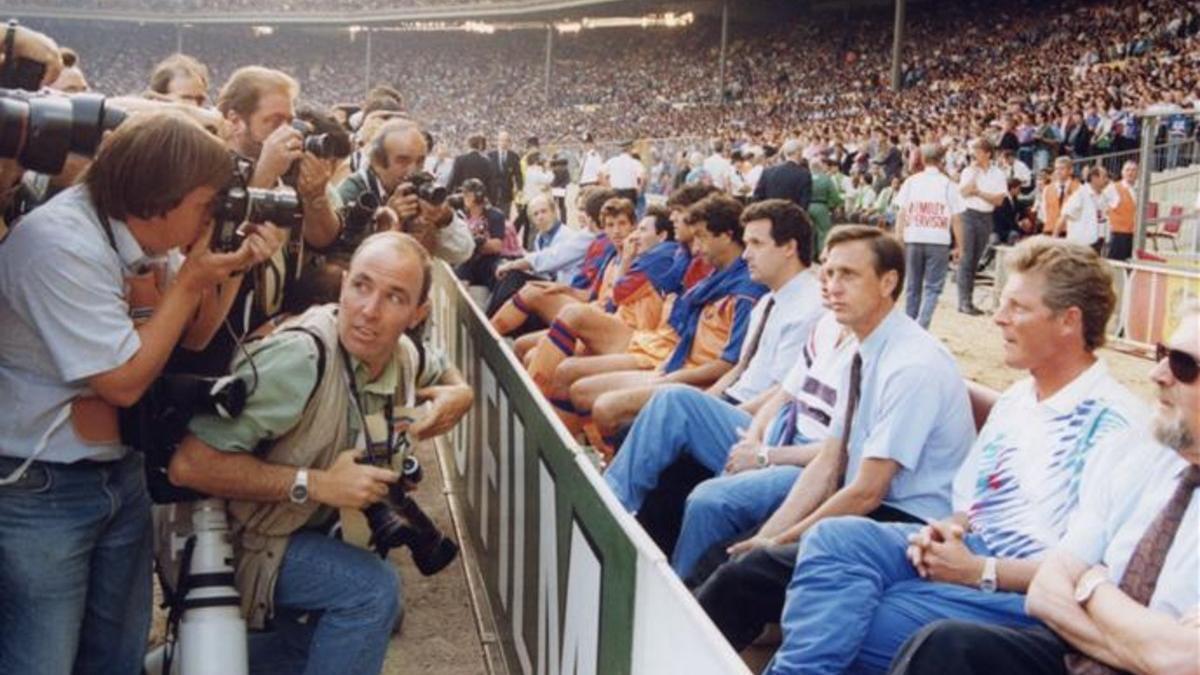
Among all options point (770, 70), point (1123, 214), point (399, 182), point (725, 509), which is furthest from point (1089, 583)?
point (770, 70)

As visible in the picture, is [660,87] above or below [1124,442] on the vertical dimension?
above

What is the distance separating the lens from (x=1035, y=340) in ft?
9.27

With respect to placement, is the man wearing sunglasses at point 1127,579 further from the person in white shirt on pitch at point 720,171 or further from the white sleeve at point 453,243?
the person in white shirt on pitch at point 720,171

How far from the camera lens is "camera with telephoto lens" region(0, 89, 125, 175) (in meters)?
2.05

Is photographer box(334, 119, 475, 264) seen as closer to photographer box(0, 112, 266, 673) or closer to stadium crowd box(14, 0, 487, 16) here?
photographer box(0, 112, 266, 673)

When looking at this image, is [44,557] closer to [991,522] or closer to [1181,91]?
[991,522]

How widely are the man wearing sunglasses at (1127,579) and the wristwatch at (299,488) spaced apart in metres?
1.35

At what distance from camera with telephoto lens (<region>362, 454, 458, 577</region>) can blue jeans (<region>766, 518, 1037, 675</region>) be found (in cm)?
88

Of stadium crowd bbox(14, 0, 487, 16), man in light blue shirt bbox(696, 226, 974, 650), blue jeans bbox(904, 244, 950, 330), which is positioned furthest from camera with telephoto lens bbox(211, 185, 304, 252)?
stadium crowd bbox(14, 0, 487, 16)

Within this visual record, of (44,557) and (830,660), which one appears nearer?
(44,557)

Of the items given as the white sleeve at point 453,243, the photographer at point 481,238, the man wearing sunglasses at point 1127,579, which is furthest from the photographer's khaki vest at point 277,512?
the photographer at point 481,238

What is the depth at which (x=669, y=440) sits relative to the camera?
4.02 metres

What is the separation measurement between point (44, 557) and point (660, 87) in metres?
38.7

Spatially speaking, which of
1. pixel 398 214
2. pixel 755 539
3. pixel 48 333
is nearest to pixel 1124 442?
pixel 755 539
